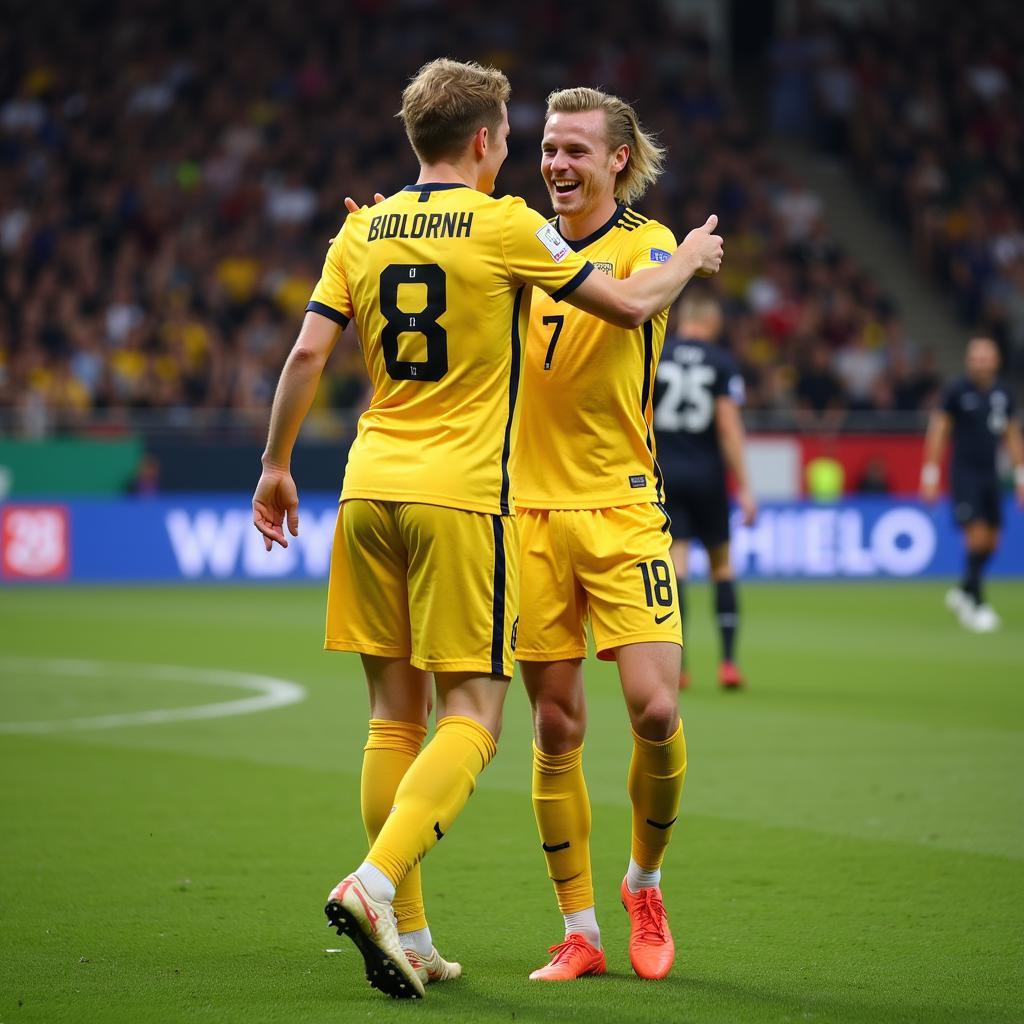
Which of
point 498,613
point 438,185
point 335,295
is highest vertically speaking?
point 438,185

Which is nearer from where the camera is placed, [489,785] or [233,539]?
[489,785]

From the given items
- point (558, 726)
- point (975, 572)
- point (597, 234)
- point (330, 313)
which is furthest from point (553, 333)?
point (975, 572)

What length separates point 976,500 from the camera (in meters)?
15.6

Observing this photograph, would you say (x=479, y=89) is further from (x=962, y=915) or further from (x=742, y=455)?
(x=742, y=455)

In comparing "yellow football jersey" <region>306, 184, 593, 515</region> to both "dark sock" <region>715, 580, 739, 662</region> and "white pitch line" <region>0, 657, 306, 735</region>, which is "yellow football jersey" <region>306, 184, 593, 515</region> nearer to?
"white pitch line" <region>0, 657, 306, 735</region>

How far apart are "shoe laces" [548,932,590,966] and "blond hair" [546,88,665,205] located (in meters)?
2.14

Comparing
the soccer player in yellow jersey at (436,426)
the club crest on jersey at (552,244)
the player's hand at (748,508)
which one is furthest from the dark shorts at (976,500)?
the club crest on jersey at (552,244)

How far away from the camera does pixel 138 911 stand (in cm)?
552

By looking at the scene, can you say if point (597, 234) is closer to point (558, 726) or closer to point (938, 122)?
point (558, 726)

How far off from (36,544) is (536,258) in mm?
16885

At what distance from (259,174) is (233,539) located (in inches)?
315

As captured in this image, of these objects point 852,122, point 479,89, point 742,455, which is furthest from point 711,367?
point 852,122

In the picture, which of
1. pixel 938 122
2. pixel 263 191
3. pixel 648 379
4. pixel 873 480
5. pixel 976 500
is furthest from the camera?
pixel 938 122

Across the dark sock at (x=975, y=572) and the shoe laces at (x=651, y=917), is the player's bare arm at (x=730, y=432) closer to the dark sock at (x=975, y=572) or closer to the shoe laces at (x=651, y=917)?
the dark sock at (x=975, y=572)
